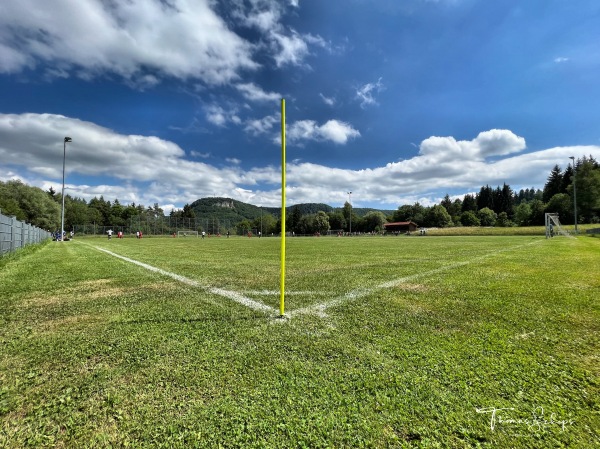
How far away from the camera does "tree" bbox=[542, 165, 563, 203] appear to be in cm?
9562

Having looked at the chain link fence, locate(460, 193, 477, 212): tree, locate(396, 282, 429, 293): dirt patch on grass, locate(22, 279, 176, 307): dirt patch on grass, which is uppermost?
locate(460, 193, 477, 212): tree

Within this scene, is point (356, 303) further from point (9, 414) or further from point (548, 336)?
point (9, 414)

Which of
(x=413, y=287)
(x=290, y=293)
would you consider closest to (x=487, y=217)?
(x=413, y=287)

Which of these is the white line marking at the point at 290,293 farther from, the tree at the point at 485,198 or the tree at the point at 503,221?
the tree at the point at 485,198

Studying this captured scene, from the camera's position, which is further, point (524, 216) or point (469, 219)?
point (469, 219)

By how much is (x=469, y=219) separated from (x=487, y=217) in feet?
20.6

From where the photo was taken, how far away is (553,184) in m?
97.8

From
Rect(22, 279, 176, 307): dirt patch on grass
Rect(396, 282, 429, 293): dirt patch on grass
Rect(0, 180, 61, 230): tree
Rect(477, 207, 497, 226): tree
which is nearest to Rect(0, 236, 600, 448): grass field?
Rect(22, 279, 176, 307): dirt patch on grass

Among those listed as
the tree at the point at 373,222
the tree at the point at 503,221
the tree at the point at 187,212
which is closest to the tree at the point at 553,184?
the tree at the point at 503,221

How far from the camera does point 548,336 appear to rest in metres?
2.91

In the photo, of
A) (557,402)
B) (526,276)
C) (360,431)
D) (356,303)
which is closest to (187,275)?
(356,303)

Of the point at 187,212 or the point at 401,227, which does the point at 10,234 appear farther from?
the point at 401,227

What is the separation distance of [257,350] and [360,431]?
1276mm

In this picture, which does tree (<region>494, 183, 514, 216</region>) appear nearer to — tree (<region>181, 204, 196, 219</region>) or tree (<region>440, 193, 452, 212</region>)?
tree (<region>440, 193, 452, 212</region>)
